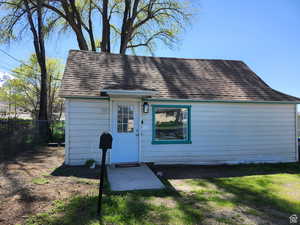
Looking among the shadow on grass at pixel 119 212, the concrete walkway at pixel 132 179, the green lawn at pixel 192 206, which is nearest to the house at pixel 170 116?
the concrete walkway at pixel 132 179

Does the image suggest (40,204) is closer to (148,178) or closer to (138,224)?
(138,224)

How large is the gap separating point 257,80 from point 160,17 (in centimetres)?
1155

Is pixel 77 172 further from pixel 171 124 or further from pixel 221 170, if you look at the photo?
pixel 221 170

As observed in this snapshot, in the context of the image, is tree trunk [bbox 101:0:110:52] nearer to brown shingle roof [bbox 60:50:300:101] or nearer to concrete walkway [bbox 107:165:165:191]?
brown shingle roof [bbox 60:50:300:101]

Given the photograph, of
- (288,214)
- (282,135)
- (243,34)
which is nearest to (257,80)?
(282,135)

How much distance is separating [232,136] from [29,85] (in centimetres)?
2269

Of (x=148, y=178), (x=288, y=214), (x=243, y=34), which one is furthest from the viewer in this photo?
(x=243, y=34)

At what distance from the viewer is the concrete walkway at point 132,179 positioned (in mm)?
4582

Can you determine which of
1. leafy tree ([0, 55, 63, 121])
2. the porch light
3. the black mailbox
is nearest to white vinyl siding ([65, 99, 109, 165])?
the porch light

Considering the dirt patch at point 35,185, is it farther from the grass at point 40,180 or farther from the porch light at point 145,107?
the porch light at point 145,107

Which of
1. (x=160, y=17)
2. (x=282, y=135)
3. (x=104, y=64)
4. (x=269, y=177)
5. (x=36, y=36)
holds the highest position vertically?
(x=160, y=17)

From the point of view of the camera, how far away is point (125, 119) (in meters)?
6.72

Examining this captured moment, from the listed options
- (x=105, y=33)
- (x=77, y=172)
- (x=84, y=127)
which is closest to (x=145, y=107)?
(x=84, y=127)

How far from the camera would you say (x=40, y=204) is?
11.6ft
